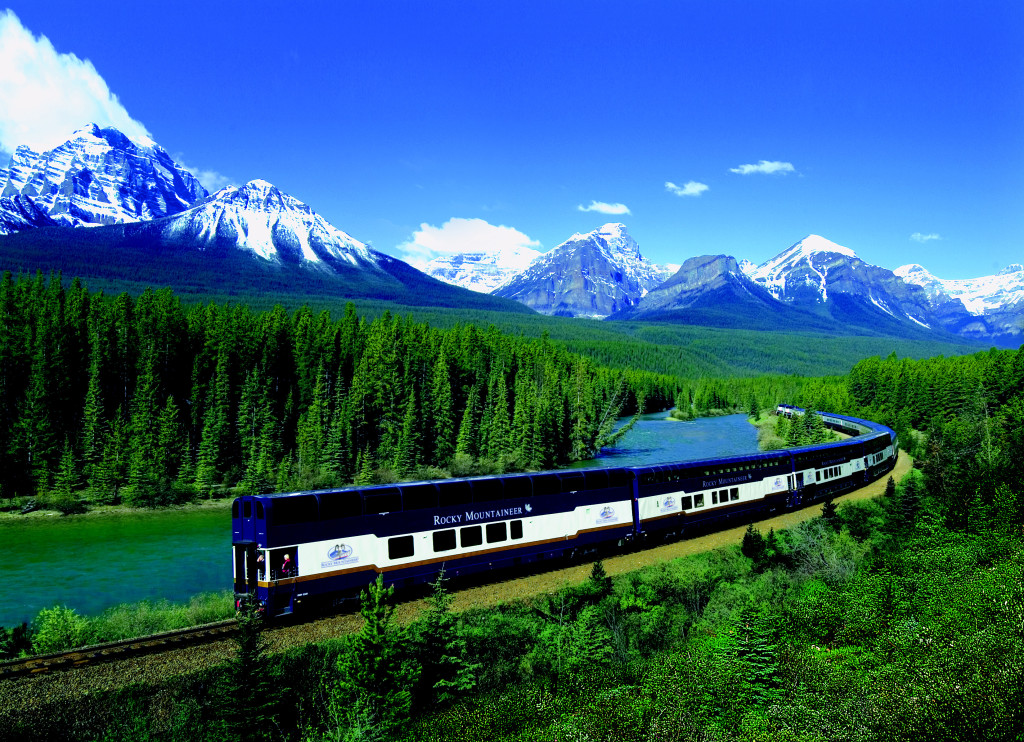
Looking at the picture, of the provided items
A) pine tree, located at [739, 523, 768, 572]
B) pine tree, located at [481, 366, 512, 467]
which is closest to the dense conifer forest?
pine tree, located at [739, 523, 768, 572]

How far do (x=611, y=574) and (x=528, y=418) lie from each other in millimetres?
49016

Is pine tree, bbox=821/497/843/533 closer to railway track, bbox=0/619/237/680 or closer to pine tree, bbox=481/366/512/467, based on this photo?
railway track, bbox=0/619/237/680

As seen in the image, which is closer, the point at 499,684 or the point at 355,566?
the point at 499,684

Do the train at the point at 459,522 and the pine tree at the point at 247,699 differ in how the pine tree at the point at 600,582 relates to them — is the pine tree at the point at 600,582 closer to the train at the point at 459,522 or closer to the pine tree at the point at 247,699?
the train at the point at 459,522

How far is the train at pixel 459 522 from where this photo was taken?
74.0 feet

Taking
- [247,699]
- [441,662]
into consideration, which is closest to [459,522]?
[441,662]

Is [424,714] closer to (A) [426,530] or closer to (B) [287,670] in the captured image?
(B) [287,670]

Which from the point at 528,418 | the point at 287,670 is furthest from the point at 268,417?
the point at 287,670

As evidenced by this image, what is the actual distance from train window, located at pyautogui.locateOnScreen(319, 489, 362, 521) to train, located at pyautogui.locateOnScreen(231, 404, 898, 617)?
38 mm

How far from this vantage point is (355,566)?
2409 centimetres

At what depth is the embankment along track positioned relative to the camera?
56.9 feet

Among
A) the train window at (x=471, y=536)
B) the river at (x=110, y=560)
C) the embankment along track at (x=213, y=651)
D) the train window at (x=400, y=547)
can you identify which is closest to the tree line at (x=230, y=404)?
the river at (x=110, y=560)

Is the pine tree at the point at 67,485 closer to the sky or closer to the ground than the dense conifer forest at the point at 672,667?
closer to the ground

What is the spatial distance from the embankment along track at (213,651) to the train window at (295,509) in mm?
3833
